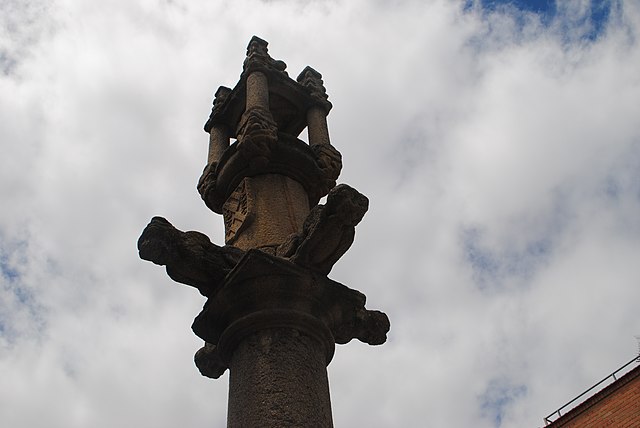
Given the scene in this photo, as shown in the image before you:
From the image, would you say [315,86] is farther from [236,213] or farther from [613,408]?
[613,408]

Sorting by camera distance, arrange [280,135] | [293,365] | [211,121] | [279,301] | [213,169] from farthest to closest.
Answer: [211,121] < [213,169] < [280,135] < [279,301] < [293,365]

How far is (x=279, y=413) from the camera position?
3389 mm

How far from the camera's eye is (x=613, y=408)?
15586 millimetres

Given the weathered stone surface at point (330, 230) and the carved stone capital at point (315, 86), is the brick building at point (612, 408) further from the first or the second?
the weathered stone surface at point (330, 230)

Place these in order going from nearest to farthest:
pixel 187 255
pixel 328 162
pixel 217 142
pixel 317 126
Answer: pixel 187 255 < pixel 328 162 < pixel 317 126 < pixel 217 142

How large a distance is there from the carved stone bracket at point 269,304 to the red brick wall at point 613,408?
13.6m

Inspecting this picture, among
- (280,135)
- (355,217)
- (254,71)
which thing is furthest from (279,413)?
(254,71)

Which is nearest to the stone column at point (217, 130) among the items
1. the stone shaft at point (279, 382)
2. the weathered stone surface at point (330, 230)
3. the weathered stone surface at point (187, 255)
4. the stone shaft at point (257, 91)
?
the stone shaft at point (257, 91)

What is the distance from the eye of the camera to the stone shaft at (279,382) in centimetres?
342

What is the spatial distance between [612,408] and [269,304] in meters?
14.7

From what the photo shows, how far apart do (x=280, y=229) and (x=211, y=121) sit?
2.34 meters

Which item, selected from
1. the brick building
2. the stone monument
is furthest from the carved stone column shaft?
the brick building

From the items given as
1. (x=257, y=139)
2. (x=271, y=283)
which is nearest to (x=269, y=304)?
(x=271, y=283)

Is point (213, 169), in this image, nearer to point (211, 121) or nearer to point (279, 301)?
point (211, 121)
